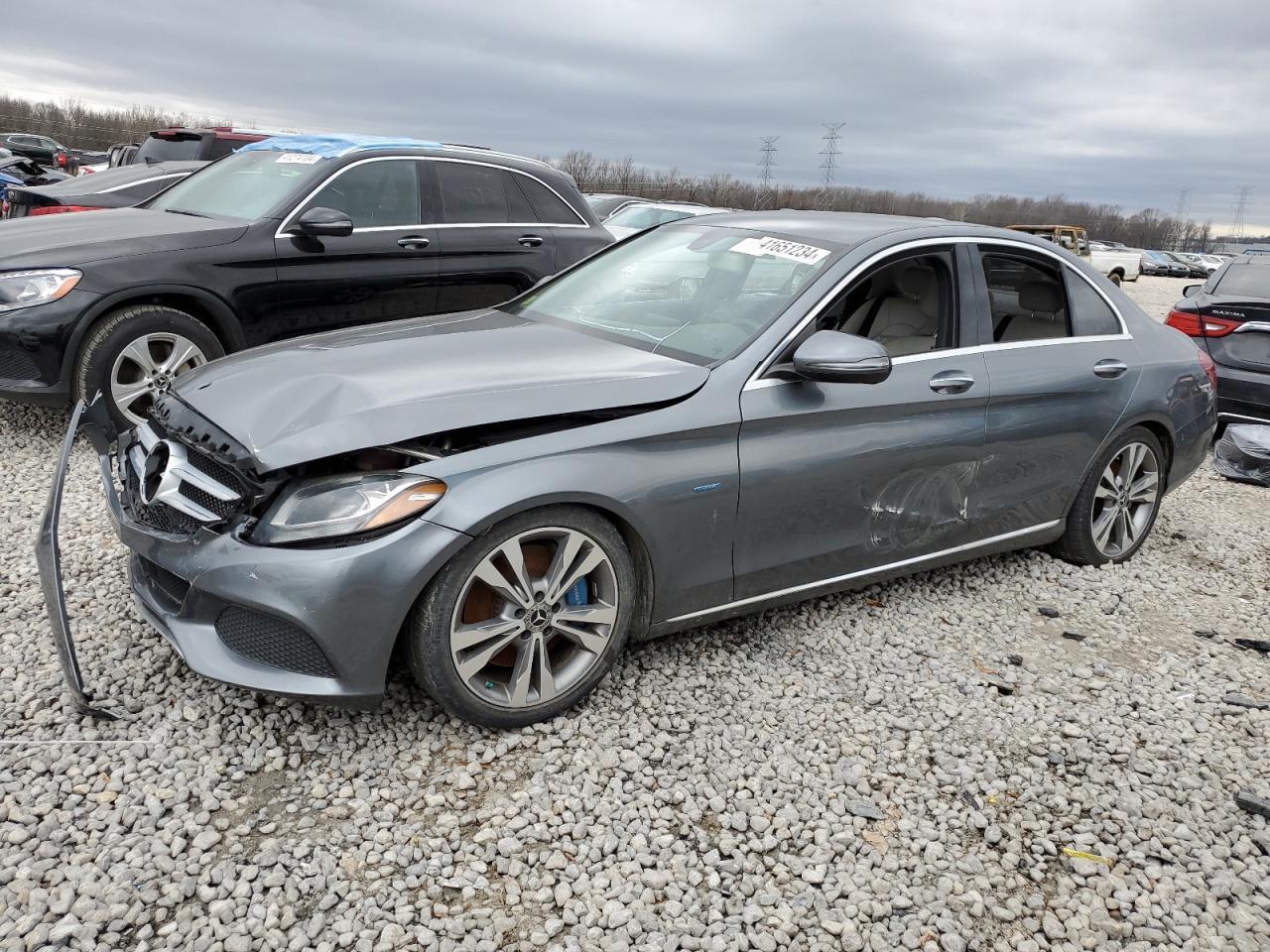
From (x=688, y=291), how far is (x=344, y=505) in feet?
5.73

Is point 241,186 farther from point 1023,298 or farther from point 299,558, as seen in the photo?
point 1023,298

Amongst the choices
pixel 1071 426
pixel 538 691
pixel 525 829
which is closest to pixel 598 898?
pixel 525 829

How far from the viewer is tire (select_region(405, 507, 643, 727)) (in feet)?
9.31

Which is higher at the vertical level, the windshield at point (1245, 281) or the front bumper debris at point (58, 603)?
the windshield at point (1245, 281)

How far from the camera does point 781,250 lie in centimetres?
394

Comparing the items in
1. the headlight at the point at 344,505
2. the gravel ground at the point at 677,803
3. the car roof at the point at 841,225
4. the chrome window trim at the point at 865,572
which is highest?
the car roof at the point at 841,225

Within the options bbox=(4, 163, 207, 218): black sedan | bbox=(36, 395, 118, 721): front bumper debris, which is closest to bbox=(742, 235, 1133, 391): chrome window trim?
bbox=(36, 395, 118, 721): front bumper debris

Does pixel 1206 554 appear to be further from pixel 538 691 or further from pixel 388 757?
pixel 388 757

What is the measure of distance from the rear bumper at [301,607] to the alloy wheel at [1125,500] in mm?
3406

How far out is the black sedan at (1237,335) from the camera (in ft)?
24.2

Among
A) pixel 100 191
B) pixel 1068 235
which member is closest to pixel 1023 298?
pixel 100 191

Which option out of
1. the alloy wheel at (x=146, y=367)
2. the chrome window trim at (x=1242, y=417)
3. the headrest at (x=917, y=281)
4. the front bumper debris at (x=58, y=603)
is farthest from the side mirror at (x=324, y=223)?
the chrome window trim at (x=1242, y=417)

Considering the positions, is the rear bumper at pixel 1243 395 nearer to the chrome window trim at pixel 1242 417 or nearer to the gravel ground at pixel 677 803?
the chrome window trim at pixel 1242 417

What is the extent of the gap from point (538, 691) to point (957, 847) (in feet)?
4.27
